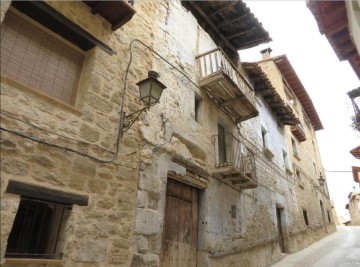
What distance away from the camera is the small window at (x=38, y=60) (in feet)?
12.0

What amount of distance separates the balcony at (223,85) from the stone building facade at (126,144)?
0.04 metres

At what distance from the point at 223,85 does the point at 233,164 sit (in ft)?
6.68

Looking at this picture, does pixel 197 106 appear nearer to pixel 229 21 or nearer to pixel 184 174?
pixel 184 174

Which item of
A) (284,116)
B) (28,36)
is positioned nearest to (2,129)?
(28,36)

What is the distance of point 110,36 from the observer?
16.3 feet

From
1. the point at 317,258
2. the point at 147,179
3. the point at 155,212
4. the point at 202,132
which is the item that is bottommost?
the point at 317,258

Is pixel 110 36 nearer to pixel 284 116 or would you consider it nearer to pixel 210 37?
pixel 210 37

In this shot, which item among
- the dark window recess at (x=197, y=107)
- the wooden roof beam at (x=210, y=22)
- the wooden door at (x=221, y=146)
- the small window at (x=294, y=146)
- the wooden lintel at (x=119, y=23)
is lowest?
the wooden door at (x=221, y=146)

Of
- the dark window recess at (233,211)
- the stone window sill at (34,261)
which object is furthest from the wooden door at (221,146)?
the stone window sill at (34,261)

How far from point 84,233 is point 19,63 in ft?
7.73

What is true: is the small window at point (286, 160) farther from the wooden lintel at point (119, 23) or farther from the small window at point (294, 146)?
the wooden lintel at point (119, 23)

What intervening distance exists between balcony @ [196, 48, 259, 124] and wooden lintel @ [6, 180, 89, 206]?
15.2ft

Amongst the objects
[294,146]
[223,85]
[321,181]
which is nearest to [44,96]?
[223,85]

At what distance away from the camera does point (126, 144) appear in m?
4.64
